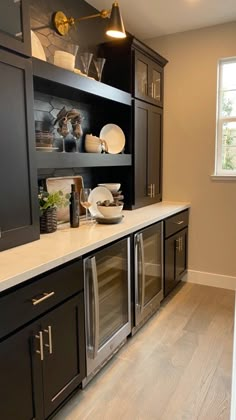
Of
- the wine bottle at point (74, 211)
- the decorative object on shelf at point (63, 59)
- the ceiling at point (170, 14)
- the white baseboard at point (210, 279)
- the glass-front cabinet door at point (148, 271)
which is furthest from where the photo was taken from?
the white baseboard at point (210, 279)

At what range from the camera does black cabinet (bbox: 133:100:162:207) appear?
2.96 m

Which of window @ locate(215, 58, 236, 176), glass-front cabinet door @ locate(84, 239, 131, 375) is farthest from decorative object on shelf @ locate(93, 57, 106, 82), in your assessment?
glass-front cabinet door @ locate(84, 239, 131, 375)

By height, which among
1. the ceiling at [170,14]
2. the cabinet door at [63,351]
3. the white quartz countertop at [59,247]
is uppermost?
the ceiling at [170,14]

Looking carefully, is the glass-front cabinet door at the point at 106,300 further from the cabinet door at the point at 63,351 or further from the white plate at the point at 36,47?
the white plate at the point at 36,47

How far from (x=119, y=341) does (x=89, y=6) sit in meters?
2.65

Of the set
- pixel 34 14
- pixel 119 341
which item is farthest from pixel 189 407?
pixel 34 14

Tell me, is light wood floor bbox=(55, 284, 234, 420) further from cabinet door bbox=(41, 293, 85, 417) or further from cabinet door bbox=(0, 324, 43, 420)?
cabinet door bbox=(0, 324, 43, 420)

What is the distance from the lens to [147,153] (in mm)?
3158

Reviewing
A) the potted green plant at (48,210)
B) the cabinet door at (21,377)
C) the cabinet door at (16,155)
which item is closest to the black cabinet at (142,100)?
the potted green plant at (48,210)

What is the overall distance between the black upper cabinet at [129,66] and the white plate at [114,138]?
34cm

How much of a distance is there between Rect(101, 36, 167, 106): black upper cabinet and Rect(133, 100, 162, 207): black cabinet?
144 mm

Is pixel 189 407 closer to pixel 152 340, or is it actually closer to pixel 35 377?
pixel 152 340

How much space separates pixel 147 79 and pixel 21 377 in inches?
105

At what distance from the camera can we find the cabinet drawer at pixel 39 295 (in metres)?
1.29
